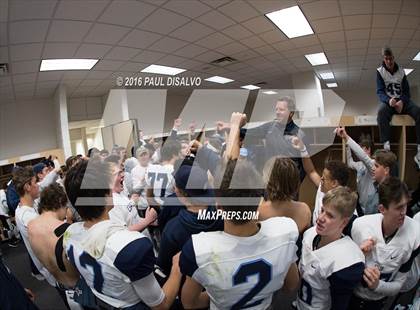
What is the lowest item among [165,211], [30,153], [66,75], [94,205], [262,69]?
[165,211]

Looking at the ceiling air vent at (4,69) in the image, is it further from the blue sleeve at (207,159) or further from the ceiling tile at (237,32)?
the blue sleeve at (207,159)

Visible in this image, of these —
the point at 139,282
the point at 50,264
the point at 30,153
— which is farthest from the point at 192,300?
the point at 30,153

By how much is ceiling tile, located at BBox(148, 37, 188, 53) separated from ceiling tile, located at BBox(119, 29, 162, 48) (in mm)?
76

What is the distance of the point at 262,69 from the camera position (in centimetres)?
354

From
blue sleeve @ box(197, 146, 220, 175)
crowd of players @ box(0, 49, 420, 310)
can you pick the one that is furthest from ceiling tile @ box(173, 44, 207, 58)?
crowd of players @ box(0, 49, 420, 310)

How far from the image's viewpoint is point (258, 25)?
246 centimetres

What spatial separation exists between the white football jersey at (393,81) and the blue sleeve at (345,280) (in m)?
1.83

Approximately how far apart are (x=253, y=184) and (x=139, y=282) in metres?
0.49

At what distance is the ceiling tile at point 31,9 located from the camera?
6.21ft

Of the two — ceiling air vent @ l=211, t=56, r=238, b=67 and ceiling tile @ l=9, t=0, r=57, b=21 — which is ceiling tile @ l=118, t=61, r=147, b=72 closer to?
ceiling air vent @ l=211, t=56, r=238, b=67

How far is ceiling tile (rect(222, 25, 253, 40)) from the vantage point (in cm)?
257

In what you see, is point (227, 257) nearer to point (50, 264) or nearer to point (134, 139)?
point (50, 264)

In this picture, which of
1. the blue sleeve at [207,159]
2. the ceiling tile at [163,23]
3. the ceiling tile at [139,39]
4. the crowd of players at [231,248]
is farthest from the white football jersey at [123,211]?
the ceiling tile at [139,39]

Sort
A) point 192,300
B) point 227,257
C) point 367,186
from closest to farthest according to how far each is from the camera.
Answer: point 227,257 → point 192,300 → point 367,186
